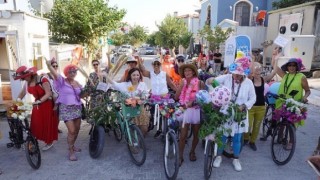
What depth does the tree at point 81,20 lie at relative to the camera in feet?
43.0

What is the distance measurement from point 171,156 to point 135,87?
1.43 meters

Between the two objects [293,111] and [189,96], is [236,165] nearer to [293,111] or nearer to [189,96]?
[293,111]

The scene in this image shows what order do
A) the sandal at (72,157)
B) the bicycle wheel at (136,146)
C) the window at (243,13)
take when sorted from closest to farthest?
1. the bicycle wheel at (136,146)
2. the sandal at (72,157)
3. the window at (243,13)

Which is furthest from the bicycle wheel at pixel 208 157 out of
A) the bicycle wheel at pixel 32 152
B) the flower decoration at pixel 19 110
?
the flower decoration at pixel 19 110

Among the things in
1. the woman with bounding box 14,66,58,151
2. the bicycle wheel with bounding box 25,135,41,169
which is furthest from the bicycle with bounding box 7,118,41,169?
the woman with bounding box 14,66,58,151

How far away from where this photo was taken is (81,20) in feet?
43.8

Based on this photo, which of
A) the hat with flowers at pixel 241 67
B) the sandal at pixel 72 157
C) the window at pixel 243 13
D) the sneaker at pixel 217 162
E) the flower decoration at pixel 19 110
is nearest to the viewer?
the hat with flowers at pixel 241 67

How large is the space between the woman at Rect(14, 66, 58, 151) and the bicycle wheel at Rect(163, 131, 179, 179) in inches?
84.4

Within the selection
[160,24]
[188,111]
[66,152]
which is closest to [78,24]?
[66,152]

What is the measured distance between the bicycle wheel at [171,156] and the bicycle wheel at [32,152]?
208 cm

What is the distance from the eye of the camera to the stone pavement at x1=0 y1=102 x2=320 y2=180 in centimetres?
410

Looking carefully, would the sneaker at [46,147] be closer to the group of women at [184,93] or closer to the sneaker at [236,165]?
the group of women at [184,93]

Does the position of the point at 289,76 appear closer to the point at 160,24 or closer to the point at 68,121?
the point at 68,121

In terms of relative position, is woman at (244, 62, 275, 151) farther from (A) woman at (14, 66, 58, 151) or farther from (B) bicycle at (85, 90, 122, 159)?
(A) woman at (14, 66, 58, 151)
